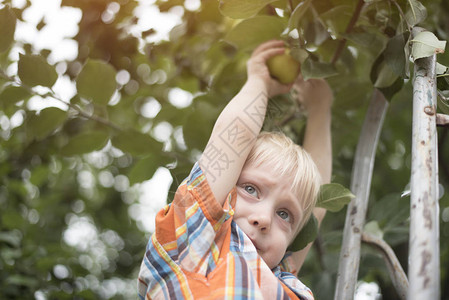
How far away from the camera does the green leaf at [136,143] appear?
4.15 feet

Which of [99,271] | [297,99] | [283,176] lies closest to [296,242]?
[283,176]

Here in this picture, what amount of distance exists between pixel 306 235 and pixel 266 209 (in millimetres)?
188

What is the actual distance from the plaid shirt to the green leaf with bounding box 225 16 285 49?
41cm

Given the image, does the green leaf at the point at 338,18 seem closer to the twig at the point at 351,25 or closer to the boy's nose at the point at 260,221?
the twig at the point at 351,25

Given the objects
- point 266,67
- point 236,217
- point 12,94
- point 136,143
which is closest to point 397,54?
point 266,67

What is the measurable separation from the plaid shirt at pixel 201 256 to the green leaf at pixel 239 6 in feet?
1.13

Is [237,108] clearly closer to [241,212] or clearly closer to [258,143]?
[258,143]

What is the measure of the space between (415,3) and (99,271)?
1936mm

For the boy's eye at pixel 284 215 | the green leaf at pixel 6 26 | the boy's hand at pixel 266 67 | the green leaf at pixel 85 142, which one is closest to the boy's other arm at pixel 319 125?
the boy's hand at pixel 266 67

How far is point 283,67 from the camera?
3.63 ft

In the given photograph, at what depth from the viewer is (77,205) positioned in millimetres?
2578

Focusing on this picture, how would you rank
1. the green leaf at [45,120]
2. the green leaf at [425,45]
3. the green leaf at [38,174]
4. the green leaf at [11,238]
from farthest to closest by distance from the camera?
the green leaf at [38,174] < the green leaf at [11,238] < the green leaf at [45,120] < the green leaf at [425,45]

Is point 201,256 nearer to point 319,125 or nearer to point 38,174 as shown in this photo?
point 319,125

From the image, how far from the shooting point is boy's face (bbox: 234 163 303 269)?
900 mm
